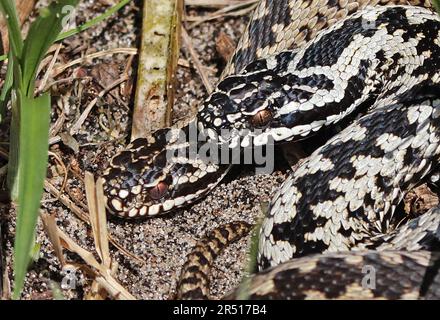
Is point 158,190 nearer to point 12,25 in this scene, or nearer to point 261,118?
point 261,118

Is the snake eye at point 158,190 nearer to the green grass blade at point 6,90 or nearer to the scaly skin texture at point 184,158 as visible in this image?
the scaly skin texture at point 184,158

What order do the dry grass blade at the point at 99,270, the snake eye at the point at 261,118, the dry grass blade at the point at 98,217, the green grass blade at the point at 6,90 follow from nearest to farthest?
the dry grass blade at the point at 99,270 < the dry grass blade at the point at 98,217 < the green grass blade at the point at 6,90 < the snake eye at the point at 261,118

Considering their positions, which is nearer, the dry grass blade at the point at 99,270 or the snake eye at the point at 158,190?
the dry grass blade at the point at 99,270

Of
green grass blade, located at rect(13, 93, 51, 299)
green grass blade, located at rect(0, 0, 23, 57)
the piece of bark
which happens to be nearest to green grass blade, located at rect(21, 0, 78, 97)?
green grass blade, located at rect(0, 0, 23, 57)

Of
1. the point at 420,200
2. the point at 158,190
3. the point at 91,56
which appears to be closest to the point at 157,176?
the point at 158,190

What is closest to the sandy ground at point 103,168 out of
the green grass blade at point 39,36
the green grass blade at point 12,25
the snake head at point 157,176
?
the snake head at point 157,176

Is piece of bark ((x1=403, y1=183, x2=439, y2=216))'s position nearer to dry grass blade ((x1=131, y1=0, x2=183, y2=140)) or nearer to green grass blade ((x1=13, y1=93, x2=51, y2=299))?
dry grass blade ((x1=131, y1=0, x2=183, y2=140))
